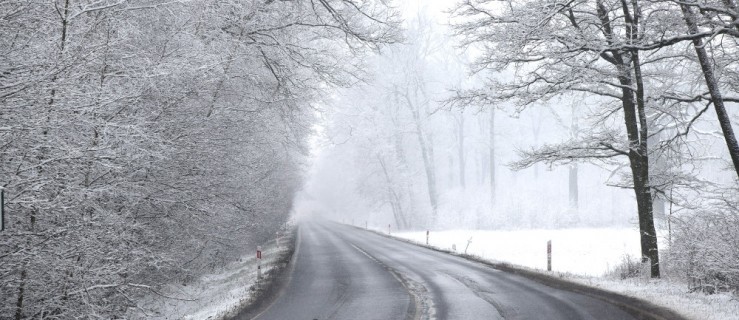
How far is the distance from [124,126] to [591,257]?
1887cm

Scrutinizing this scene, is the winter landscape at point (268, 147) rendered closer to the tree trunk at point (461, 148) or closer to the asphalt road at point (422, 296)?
the asphalt road at point (422, 296)

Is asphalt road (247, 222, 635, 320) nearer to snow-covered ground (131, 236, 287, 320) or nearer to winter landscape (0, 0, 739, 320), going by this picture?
winter landscape (0, 0, 739, 320)

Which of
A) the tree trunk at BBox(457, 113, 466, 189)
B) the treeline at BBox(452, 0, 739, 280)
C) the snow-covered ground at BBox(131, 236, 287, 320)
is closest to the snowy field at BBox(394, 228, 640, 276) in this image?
the treeline at BBox(452, 0, 739, 280)

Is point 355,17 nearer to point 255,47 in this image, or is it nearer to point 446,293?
point 255,47

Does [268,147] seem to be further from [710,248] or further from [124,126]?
[710,248]

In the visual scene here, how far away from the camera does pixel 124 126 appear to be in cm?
623

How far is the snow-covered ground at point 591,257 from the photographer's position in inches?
346

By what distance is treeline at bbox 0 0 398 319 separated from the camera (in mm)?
5598

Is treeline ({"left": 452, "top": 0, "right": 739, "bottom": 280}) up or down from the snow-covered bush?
up

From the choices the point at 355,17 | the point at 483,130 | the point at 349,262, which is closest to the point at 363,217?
the point at 483,130

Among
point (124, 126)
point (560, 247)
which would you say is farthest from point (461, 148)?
point (124, 126)

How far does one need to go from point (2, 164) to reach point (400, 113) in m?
37.8

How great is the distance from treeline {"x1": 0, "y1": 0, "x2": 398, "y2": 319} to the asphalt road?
8.63 ft

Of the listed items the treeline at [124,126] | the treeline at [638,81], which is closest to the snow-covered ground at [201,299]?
the treeline at [124,126]
